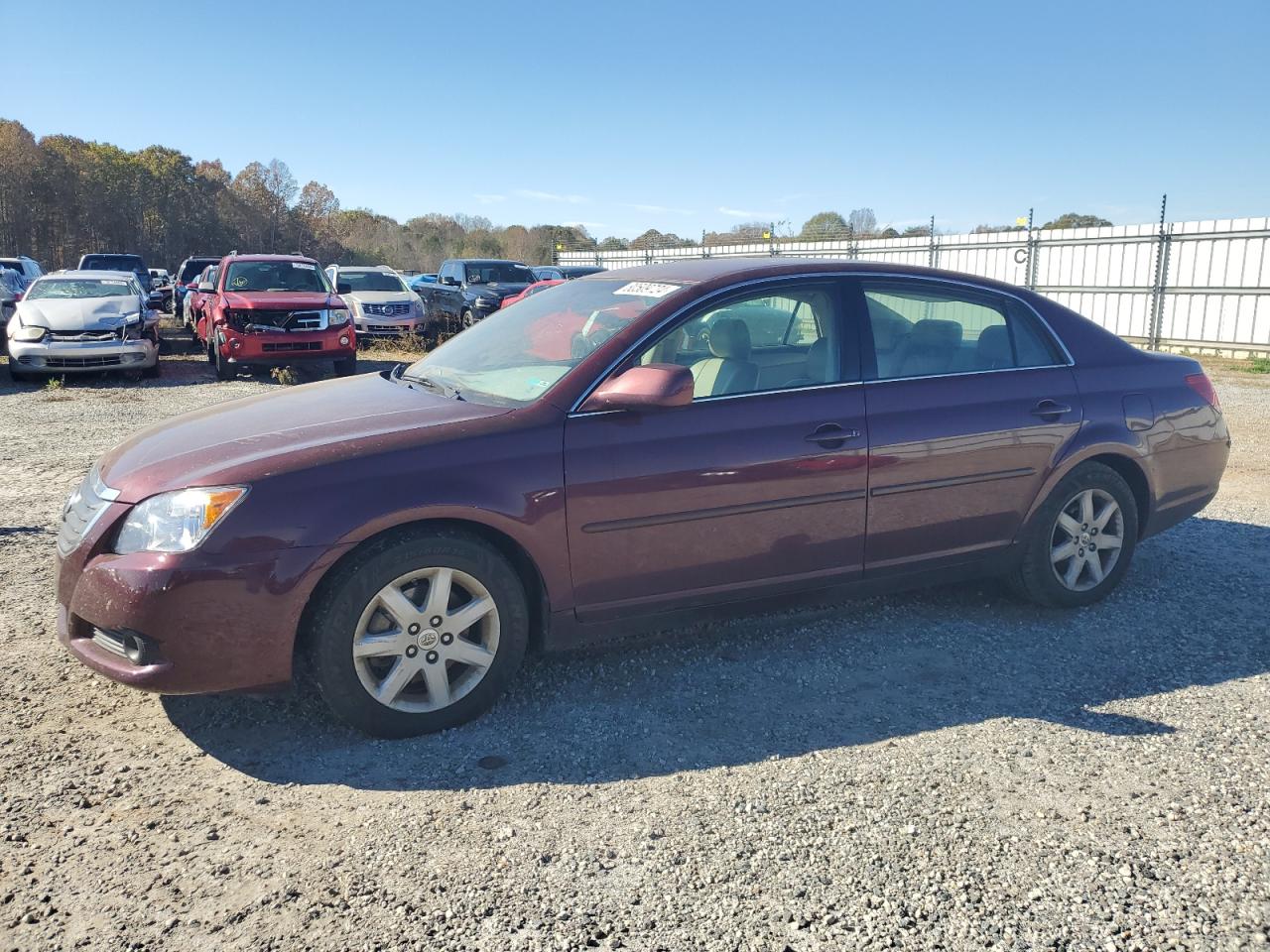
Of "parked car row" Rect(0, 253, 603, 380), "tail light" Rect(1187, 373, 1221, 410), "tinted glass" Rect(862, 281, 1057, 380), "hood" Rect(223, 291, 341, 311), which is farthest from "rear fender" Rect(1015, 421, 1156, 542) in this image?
"hood" Rect(223, 291, 341, 311)

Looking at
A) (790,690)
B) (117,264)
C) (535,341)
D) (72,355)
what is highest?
(117,264)

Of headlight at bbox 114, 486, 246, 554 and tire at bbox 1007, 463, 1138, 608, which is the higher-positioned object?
headlight at bbox 114, 486, 246, 554

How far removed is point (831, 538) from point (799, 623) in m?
0.67

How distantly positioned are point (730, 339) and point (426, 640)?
1.79m

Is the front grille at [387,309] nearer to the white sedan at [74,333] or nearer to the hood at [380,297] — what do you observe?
the hood at [380,297]

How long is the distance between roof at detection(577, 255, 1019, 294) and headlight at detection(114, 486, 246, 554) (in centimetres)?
208

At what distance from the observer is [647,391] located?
12.0 ft

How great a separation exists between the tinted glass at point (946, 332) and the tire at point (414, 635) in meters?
2.01

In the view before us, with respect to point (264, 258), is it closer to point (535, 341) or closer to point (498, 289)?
point (498, 289)

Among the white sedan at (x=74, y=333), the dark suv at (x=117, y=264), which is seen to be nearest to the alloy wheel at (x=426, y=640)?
the white sedan at (x=74, y=333)

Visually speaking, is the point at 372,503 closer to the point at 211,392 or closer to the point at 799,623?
the point at 799,623

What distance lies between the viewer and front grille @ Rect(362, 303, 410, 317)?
17.8m

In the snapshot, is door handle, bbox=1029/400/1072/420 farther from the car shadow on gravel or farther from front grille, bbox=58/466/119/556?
front grille, bbox=58/466/119/556

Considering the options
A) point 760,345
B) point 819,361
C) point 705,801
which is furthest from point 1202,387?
point 705,801
